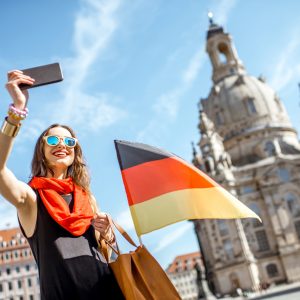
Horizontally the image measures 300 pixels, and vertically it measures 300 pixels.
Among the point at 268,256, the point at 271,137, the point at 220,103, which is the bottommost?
the point at 268,256

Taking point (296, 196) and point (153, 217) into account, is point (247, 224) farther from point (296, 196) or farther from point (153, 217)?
point (153, 217)

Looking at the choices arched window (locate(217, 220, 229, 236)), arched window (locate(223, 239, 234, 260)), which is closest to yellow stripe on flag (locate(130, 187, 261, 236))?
arched window (locate(217, 220, 229, 236))

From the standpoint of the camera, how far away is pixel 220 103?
233 ft

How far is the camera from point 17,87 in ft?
10.4

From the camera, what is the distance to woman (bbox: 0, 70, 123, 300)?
3105mm

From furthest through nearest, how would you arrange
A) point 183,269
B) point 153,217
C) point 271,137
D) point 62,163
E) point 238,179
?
1. point 183,269
2. point 271,137
3. point 238,179
4. point 153,217
5. point 62,163

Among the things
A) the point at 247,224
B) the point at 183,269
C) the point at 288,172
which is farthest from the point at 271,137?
the point at 183,269

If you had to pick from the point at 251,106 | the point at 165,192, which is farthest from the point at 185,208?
the point at 251,106

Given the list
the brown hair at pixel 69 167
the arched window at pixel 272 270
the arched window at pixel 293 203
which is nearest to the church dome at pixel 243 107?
the arched window at pixel 293 203

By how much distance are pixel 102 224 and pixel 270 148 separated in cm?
6310

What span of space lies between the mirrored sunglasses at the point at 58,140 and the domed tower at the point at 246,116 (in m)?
60.5

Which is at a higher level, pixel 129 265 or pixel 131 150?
pixel 131 150

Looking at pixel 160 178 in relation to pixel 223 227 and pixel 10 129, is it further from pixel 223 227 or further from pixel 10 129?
pixel 223 227

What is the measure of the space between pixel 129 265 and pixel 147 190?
1027 millimetres
